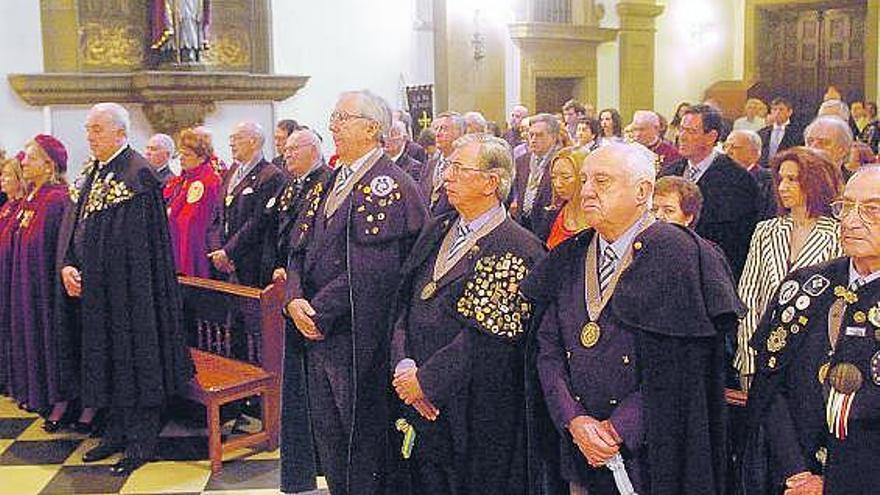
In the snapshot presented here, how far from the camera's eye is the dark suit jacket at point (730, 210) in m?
4.92

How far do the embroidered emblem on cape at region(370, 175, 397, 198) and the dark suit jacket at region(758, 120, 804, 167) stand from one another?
636cm

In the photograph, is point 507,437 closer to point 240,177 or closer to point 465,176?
point 465,176

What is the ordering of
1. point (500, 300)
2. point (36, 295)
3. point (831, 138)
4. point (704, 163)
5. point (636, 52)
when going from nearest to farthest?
point (500, 300)
point (831, 138)
point (704, 163)
point (36, 295)
point (636, 52)

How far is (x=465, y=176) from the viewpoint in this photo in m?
3.22

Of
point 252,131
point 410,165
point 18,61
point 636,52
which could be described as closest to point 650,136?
point 410,165

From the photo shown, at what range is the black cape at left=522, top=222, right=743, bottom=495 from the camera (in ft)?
8.35

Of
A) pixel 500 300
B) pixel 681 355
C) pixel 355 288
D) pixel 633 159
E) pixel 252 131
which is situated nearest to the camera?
pixel 681 355

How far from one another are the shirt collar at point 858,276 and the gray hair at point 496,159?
3.81 feet

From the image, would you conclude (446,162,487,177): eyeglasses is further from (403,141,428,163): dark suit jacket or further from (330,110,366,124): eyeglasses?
(403,141,428,163): dark suit jacket

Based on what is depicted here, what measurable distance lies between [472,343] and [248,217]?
2967mm

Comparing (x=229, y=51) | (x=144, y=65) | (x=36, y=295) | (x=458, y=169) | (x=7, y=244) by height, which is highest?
(x=229, y=51)

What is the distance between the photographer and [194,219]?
247 inches

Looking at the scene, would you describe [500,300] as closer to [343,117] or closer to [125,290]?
[343,117]

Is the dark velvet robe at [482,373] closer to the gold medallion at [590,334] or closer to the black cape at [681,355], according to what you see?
the gold medallion at [590,334]
